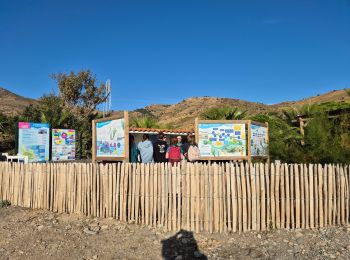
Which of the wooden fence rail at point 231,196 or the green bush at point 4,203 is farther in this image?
the green bush at point 4,203

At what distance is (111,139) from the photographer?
370 inches

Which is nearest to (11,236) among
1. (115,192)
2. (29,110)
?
(115,192)

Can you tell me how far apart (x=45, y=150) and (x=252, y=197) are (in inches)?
383

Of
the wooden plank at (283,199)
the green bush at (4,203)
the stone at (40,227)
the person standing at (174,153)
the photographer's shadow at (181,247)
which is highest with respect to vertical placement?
the person standing at (174,153)

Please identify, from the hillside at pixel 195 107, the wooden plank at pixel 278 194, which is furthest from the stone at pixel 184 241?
the hillside at pixel 195 107

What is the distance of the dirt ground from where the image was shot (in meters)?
5.49

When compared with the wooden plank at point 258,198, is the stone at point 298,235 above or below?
below

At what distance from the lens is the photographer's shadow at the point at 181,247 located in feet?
18.1

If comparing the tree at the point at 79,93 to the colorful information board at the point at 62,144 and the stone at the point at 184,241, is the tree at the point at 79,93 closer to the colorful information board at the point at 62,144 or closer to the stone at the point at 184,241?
the colorful information board at the point at 62,144

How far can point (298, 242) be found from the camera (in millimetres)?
5797

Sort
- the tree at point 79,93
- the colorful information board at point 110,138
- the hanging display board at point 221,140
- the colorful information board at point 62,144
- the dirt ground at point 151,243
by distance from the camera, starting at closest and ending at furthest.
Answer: the dirt ground at point 151,243 < the colorful information board at point 110,138 < the hanging display board at point 221,140 < the colorful information board at point 62,144 < the tree at point 79,93

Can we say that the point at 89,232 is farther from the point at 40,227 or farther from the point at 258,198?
the point at 258,198

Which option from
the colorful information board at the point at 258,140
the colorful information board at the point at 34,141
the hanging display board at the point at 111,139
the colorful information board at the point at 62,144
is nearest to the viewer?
the hanging display board at the point at 111,139

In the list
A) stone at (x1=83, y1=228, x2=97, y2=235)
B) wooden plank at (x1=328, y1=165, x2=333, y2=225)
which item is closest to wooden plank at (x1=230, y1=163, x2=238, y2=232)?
wooden plank at (x1=328, y1=165, x2=333, y2=225)
